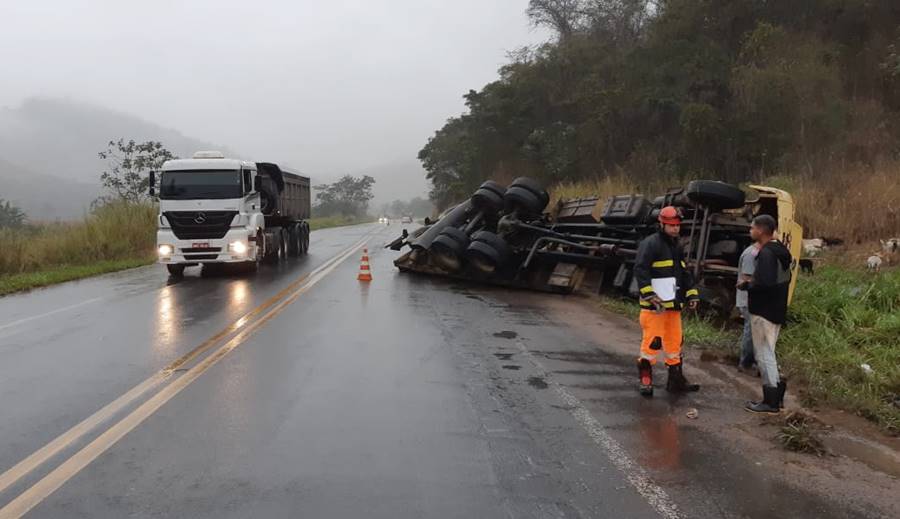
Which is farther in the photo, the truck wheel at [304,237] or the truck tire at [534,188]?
the truck wheel at [304,237]

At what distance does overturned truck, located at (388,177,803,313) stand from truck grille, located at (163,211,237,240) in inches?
169

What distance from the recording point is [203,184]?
16.0m

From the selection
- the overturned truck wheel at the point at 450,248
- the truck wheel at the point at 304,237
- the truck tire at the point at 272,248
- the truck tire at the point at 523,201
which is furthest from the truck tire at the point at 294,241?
the truck tire at the point at 523,201

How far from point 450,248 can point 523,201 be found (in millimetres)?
1945

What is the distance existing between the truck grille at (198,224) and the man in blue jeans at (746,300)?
12.1 m

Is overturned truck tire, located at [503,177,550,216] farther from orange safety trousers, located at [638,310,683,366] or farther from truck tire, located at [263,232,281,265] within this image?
orange safety trousers, located at [638,310,683,366]

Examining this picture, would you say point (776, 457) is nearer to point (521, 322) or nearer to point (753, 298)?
point (753, 298)

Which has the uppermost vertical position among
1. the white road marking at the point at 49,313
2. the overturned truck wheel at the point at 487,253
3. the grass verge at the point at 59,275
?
the overturned truck wheel at the point at 487,253

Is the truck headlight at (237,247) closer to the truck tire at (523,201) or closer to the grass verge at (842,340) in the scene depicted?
the truck tire at (523,201)

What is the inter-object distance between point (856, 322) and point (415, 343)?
5255mm

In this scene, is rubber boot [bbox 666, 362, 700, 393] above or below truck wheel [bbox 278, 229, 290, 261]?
below

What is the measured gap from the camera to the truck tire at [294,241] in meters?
22.5

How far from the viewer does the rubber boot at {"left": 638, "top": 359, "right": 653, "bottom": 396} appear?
6.01 meters

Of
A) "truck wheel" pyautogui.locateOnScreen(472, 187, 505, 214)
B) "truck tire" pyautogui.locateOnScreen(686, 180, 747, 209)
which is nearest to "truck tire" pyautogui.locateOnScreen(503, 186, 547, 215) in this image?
"truck wheel" pyautogui.locateOnScreen(472, 187, 505, 214)
